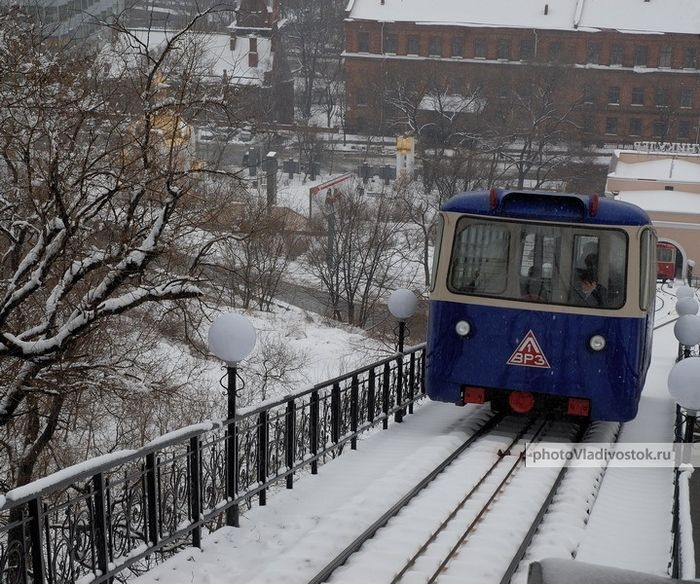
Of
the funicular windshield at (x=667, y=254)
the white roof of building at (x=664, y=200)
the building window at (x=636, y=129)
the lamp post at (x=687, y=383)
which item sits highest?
the building window at (x=636, y=129)

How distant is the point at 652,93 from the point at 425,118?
62.7ft

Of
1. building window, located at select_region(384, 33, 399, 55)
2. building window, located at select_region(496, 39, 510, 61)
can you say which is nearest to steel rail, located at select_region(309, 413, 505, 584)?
building window, located at select_region(496, 39, 510, 61)

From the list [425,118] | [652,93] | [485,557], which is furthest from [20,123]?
[652,93]

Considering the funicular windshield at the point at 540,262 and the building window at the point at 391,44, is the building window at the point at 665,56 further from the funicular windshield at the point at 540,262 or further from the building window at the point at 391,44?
the funicular windshield at the point at 540,262

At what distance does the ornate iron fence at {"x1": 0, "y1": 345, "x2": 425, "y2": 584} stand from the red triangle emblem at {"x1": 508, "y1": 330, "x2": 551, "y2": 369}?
1.90 metres

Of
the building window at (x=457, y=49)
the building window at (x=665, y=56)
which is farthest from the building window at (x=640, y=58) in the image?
the building window at (x=457, y=49)

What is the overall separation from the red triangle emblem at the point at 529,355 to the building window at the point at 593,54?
7366cm

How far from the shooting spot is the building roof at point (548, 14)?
79938 mm

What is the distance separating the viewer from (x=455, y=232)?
37.8ft

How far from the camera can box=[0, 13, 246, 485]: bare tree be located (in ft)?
37.5

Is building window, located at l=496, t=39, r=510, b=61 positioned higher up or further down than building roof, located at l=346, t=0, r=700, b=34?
further down

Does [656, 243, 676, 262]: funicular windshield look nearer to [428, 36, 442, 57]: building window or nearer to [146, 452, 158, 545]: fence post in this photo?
[428, 36, 442, 57]: building window

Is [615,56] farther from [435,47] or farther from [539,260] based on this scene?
[539,260]

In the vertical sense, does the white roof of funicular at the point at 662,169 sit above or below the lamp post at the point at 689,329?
below
